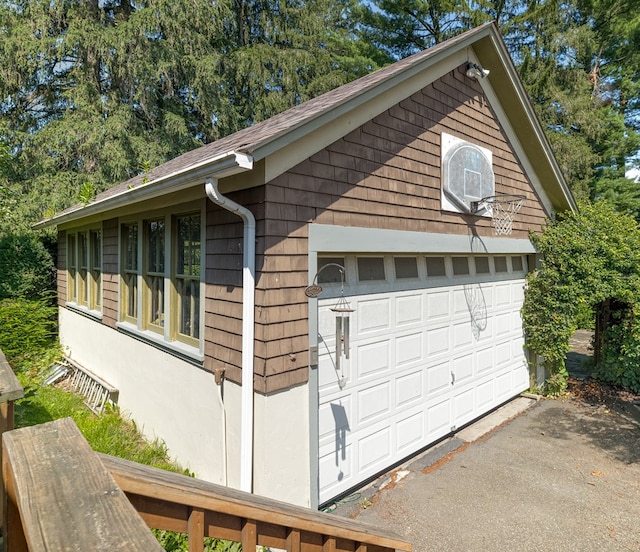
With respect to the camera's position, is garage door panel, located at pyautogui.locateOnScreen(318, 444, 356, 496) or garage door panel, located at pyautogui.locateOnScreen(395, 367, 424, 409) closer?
garage door panel, located at pyautogui.locateOnScreen(318, 444, 356, 496)

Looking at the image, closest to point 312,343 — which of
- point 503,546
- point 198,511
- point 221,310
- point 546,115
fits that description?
point 221,310

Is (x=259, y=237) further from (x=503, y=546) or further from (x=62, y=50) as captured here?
(x=62, y=50)

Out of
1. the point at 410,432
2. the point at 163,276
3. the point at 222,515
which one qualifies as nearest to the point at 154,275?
the point at 163,276

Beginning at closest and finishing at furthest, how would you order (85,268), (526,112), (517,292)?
(526,112) < (517,292) < (85,268)

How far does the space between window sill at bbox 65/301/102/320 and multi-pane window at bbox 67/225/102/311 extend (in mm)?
69

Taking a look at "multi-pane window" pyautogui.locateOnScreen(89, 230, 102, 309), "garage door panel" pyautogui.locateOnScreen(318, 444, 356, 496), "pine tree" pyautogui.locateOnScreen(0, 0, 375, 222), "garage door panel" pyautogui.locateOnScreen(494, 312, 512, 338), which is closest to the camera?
"garage door panel" pyautogui.locateOnScreen(318, 444, 356, 496)

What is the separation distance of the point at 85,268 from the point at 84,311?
942 mm

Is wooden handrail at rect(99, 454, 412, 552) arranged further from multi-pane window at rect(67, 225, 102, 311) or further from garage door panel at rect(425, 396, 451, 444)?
multi-pane window at rect(67, 225, 102, 311)

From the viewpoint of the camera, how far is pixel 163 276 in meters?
5.47

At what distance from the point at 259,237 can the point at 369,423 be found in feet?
8.18

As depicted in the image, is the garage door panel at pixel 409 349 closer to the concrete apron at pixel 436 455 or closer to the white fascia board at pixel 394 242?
the white fascia board at pixel 394 242

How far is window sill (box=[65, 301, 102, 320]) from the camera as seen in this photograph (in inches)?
297

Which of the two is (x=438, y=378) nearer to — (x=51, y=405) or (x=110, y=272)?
(x=110, y=272)

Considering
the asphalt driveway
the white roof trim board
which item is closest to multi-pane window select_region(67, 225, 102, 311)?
the white roof trim board
